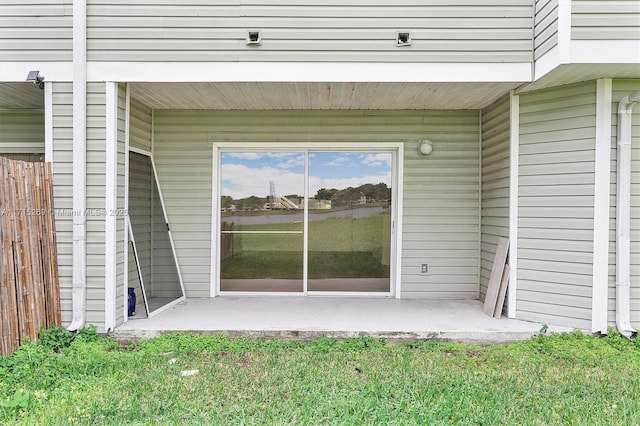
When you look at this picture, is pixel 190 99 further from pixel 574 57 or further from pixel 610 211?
pixel 610 211

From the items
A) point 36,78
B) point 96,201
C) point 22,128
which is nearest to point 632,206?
point 96,201

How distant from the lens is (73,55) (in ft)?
12.5

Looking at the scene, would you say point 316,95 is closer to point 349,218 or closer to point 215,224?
point 349,218

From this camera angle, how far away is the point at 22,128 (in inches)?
197

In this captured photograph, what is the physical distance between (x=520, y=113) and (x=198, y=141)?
12.9 feet

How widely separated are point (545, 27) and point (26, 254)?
515cm

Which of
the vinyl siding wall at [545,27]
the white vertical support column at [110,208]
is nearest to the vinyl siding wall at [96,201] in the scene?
the white vertical support column at [110,208]

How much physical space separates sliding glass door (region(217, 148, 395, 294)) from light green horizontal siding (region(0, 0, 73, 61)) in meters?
A: 2.11

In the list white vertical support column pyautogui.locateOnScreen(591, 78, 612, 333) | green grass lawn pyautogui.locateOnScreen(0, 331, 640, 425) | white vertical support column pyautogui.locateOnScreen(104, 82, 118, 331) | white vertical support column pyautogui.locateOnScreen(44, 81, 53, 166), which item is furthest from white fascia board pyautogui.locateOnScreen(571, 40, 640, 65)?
white vertical support column pyautogui.locateOnScreen(44, 81, 53, 166)

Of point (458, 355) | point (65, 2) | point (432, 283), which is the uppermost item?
point (65, 2)

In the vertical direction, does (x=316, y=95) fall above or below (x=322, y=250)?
above

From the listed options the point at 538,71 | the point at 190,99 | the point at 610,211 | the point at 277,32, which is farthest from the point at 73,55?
the point at 610,211

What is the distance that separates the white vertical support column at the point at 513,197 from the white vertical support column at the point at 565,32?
905 millimetres

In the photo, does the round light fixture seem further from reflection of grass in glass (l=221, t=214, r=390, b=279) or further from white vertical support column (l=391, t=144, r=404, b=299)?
reflection of grass in glass (l=221, t=214, r=390, b=279)
